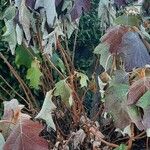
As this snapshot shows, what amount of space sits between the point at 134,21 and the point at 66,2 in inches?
17.4

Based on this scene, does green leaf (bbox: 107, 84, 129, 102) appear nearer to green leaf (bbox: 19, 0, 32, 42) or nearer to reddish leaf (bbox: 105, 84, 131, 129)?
reddish leaf (bbox: 105, 84, 131, 129)

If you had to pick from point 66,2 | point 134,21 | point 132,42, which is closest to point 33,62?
point 66,2

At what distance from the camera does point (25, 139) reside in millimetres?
1220

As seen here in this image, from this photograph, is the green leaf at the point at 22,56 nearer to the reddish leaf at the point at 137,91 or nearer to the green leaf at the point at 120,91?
the green leaf at the point at 120,91

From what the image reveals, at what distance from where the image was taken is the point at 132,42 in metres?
1.30

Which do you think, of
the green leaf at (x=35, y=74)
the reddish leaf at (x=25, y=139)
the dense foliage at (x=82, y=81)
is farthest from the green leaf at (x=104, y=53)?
the green leaf at (x=35, y=74)

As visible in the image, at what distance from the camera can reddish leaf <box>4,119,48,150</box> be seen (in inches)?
47.4

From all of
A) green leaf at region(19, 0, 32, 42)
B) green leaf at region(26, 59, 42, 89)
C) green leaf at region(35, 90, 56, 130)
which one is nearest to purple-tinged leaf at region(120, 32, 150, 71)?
green leaf at region(35, 90, 56, 130)

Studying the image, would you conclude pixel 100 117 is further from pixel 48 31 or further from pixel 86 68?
pixel 86 68

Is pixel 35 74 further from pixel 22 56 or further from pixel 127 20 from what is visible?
pixel 127 20

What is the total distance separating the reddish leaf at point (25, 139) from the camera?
1205 millimetres

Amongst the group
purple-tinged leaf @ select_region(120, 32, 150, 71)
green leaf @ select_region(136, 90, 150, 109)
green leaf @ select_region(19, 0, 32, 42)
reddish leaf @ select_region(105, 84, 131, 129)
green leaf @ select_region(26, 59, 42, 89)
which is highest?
green leaf @ select_region(19, 0, 32, 42)

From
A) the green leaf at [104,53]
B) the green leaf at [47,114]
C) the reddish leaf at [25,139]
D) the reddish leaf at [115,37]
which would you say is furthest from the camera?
the green leaf at [47,114]

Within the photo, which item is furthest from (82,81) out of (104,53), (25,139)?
(25,139)
